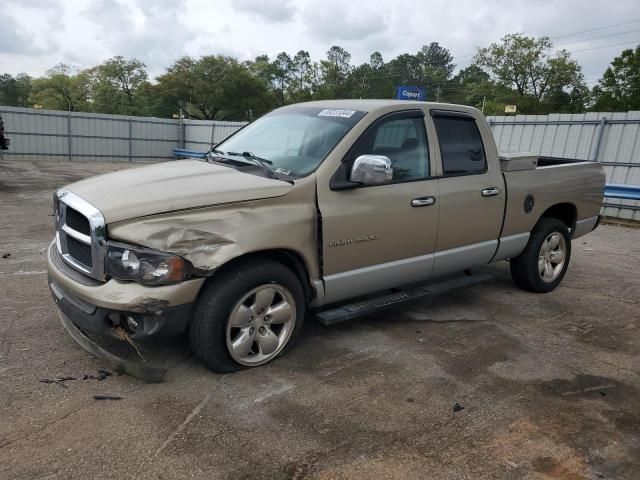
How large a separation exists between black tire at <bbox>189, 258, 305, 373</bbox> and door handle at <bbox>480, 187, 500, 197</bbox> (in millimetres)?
2144

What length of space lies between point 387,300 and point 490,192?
1.45 meters

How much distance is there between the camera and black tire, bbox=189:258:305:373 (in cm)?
318

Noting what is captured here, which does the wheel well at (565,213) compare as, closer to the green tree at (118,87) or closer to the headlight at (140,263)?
the headlight at (140,263)

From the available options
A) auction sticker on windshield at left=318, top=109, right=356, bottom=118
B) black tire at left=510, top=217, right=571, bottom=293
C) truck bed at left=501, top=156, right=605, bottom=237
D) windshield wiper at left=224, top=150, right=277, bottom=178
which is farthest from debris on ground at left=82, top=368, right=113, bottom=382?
black tire at left=510, top=217, right=571, bottom=293

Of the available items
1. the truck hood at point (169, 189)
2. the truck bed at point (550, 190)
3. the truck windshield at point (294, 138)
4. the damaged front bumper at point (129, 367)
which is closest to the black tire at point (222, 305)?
the damaged front bumper at point (129, 367)

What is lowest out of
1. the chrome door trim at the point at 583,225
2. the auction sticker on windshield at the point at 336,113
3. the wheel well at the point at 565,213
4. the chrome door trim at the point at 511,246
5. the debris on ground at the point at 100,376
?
the debris on ground at the point at 100,376

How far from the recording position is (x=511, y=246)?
507 centimetres

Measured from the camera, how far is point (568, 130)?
12570 millimetres

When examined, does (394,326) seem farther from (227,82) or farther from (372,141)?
(227,82)

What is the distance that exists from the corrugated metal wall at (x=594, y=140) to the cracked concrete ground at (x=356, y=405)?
815 cm

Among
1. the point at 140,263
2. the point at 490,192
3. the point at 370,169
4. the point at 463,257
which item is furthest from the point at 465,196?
the point at 140,263

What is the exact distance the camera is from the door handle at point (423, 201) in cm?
405

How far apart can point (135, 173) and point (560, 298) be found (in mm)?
4477

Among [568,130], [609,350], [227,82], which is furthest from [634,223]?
[227,82]
